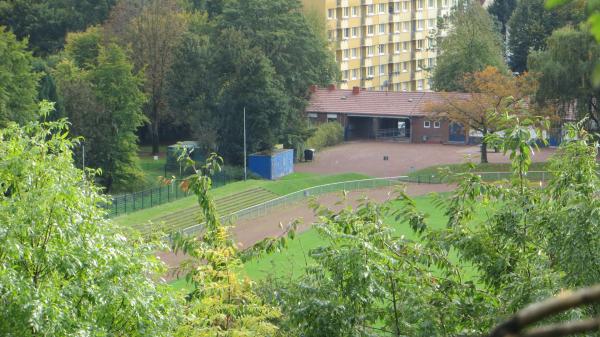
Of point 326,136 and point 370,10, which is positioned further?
point 370,10

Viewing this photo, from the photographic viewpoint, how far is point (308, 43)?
2242 inches

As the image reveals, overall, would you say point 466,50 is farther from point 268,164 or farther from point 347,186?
point 347,186

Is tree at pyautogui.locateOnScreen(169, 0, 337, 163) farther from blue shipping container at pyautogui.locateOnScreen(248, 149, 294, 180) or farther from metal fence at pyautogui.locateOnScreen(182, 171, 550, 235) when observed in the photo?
metal fence at pyautogui.locateOnScreen(182, 171, 550, 235)

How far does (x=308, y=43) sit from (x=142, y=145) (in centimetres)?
1323

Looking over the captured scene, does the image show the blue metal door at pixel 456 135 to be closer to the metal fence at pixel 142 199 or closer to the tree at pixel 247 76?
the tree at pixel 247 76

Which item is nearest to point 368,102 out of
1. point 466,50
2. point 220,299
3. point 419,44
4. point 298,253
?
point 466,50

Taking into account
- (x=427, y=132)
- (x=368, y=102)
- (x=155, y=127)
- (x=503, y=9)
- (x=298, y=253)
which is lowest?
(x=298, y=253)

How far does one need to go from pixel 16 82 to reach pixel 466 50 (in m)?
31.3

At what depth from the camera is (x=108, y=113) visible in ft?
160

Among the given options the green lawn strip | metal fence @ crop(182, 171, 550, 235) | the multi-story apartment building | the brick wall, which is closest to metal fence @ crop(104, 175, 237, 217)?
the green lawn strip

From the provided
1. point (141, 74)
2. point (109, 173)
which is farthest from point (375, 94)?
point (109, 173)

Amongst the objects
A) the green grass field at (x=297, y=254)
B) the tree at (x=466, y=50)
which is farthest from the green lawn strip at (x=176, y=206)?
the tree at (x=466, y=50)

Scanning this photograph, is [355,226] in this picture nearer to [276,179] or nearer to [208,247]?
[208,247]

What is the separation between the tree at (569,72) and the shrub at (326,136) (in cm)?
1484
